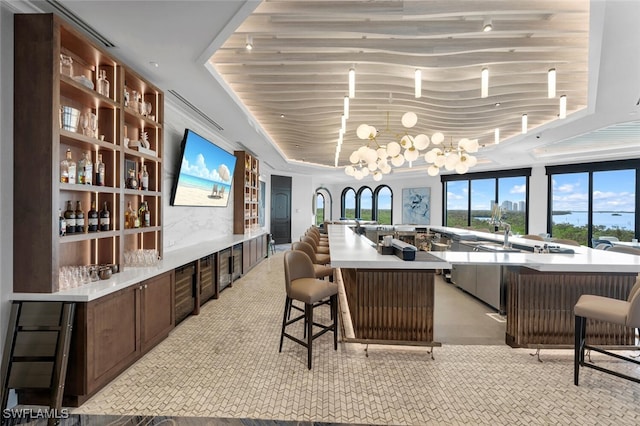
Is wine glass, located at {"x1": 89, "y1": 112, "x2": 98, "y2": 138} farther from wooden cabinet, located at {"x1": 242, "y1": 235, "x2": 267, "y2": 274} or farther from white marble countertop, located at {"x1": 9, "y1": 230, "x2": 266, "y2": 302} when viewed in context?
wooden cabinet, located at {"x1": 242, "y1": 235, "x2": 267, "y2": 274}

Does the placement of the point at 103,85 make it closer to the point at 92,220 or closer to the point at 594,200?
the point at 92,220

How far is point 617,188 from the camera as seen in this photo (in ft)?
24.4

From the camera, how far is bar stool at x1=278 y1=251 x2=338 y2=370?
2.86 meters

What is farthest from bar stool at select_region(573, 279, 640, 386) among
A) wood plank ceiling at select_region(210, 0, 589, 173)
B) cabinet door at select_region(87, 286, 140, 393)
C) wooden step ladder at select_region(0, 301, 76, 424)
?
wooden step ladder at select_region(0, 301, 76, 424)

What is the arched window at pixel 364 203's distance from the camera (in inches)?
578

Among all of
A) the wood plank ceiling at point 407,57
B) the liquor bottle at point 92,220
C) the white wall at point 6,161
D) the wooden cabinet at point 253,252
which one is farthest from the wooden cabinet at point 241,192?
the white wall at point 6,161

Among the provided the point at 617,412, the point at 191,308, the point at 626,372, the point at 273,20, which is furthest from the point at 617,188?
the point at 191,308

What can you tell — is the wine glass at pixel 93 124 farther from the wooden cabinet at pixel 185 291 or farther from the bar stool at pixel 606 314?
the bar stool at pixel 606 314

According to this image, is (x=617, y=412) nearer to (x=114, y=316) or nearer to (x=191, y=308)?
(x=114, y=316)

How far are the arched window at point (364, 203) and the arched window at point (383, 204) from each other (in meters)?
0.21

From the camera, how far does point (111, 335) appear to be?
98.0 inches

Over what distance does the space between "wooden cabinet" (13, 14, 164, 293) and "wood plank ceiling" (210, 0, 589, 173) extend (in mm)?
1162

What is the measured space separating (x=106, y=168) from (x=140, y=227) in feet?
2.38

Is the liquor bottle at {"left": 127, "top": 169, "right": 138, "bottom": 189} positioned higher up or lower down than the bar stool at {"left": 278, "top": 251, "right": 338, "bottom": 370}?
higher up
